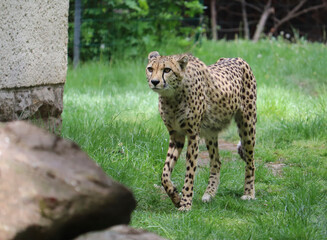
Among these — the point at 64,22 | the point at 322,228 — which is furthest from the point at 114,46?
the point at 322,228

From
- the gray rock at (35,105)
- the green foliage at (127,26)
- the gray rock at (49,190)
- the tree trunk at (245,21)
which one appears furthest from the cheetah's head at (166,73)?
the tree trunk at (245,21)

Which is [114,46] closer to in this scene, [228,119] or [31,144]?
[228,119]

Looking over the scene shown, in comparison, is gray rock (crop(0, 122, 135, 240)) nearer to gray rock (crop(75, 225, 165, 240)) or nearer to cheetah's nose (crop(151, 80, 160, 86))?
gray rock (crop(75, 225, 165, 240))

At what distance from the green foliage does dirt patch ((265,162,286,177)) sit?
174 inches

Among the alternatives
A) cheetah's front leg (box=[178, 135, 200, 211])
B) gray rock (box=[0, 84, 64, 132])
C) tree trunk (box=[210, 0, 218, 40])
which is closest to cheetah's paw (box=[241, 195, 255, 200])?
cheetah's front leg (box=[178, 135, 200, 211])

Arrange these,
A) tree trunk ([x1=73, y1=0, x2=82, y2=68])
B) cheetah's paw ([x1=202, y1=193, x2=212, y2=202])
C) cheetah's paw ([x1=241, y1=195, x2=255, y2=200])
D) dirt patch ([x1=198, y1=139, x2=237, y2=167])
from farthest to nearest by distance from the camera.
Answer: tree trunk ([x1=73, y1=0, x2=82, y2=68])
dirt patch ([x1=198, y1=139, x2=237, y2=167])
cheetah's paw ([x1=241, y1=195, x2=255, y2=200])
cheetah's paw ([x1=202, y1=193, x2=212, y2=202])

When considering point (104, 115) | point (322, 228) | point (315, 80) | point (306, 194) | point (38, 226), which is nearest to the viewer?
point (38, 226)

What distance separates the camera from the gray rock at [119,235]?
6.50ft

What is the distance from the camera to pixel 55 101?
4539mm

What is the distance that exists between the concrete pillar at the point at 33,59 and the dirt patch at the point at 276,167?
1.80 meters

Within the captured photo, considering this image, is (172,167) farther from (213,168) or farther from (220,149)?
(220,149)

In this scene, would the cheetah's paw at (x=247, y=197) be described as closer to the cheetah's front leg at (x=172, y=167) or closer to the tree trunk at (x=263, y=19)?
the cheetah's front leg at (x=172, y=167)

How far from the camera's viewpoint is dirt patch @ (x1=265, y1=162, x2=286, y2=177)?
4926 millimetres

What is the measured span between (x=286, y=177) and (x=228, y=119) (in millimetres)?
770
